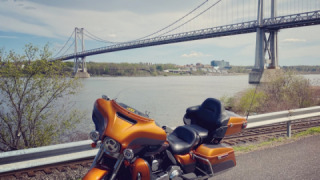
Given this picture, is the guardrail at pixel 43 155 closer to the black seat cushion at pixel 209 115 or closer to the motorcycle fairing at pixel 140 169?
the black seat cushion at pixel 209 115

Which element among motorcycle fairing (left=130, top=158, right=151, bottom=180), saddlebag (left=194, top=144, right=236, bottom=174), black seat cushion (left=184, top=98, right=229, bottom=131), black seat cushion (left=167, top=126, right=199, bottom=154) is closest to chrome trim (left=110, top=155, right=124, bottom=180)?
motorcycle fairing (left=130, top=158, right=151, bottom=180)

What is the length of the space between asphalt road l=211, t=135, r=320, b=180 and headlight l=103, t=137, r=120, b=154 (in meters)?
1.85

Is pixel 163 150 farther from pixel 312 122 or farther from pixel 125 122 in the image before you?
pixel 312 122

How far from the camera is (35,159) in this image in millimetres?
3498

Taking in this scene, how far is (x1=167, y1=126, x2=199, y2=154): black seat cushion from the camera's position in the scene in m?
2.68

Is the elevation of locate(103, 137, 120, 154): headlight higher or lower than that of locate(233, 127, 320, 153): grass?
higher

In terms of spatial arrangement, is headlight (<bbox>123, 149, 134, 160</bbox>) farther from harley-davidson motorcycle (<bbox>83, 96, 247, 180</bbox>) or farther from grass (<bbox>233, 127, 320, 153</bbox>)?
grass (<bbox>233, 127, 320, 153</bbox>)

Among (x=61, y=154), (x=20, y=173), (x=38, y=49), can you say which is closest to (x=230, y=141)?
(x=61, y=154)

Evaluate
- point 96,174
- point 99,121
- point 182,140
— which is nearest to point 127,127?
point 99,121

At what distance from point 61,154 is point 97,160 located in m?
1.65

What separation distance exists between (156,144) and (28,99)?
15.1 feet

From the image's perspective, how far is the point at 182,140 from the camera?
2.85 m

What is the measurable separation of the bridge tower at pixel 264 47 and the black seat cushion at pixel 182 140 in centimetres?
3388

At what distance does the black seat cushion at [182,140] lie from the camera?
2.68 metres
